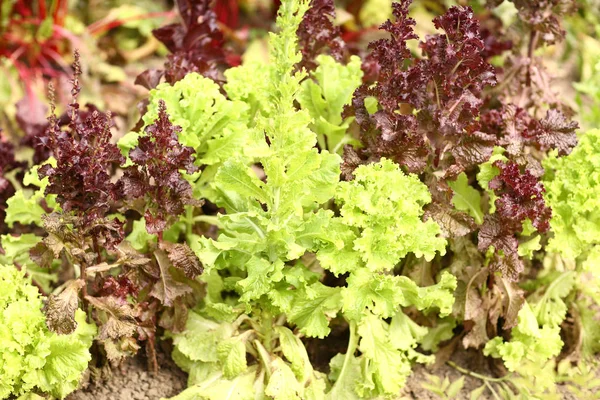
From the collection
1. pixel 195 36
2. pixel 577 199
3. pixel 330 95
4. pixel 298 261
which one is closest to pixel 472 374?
pixel 577 199

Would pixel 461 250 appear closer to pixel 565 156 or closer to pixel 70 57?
pixel 565 156

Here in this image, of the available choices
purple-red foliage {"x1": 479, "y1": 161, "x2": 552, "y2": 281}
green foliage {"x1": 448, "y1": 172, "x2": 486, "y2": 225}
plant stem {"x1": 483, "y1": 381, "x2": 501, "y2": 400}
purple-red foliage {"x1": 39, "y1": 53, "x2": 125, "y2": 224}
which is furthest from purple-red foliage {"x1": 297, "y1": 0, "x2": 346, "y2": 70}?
plant stem {"x1": 483, "y1": 381, "x2": 501, "y2": 400}

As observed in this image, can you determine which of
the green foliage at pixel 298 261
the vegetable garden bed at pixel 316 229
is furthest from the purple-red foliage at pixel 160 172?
the green foliage at pixel 298 261

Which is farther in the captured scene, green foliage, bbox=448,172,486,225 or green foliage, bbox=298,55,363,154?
green foliage, bbox=298,55,363,154

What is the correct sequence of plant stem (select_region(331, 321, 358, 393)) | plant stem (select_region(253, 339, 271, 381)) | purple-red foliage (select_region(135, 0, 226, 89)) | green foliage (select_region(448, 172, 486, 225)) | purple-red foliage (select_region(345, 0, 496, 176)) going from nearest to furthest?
purple-red foliage (select_region(345, 0, 496, 176))
plant stem (select_region(253, 339, 271, 381))
plant stem (select_region(331, 321, 358, 393))
green foliage (select_region(448, 172, 486, 225))
purple-red foliage (select_region(135, 0, 226, 89))

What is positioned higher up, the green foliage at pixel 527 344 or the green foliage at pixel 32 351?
the green foliage at pixel 527 344

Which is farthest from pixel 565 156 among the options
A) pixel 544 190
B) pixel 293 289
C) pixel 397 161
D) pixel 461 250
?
pixel 293 289

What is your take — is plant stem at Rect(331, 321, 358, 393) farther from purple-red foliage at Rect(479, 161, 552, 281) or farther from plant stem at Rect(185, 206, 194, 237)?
plant stem at Rect(185, 206, 194, 237)

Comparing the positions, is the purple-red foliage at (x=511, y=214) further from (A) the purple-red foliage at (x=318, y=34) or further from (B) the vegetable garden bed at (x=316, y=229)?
(A) the purple-red foliage at (x=318, y=34)
